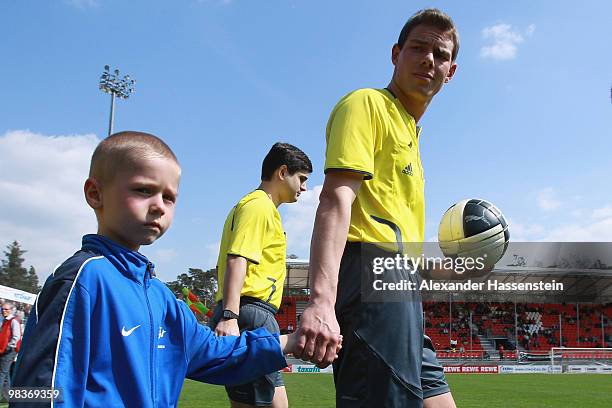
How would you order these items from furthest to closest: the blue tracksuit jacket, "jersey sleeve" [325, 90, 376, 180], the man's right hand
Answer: "jersey sleeve" [325, 90, 376, 180], the man's right hand, the blue tracksuit jacket

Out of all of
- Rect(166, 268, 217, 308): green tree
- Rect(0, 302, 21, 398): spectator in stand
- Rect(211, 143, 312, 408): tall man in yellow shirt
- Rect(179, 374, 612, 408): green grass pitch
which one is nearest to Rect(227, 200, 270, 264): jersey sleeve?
Rect(211, 143, 312, 408): tall man in yellow shirt

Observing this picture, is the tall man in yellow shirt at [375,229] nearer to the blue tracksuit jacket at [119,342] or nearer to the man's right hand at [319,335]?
the man's right hand at [319,335]

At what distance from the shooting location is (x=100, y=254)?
6.46 feet

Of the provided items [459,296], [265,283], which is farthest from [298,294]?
[265,283]

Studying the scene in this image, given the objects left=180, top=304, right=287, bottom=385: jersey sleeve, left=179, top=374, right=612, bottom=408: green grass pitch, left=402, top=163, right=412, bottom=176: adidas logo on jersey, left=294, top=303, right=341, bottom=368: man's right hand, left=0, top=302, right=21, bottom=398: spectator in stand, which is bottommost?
left=179, top=374, right=612, bottom=408: green grass pitch

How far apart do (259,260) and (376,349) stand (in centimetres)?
176

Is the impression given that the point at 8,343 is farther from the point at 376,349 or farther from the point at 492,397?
the point at 376,349

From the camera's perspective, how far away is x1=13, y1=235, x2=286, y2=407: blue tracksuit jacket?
1.71m

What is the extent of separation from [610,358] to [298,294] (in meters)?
23.4

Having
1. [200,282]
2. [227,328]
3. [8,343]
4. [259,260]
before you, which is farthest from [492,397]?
[200,282]

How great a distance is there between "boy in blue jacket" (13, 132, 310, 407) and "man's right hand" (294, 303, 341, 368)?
0.42ft

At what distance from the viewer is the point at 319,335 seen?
1917mm

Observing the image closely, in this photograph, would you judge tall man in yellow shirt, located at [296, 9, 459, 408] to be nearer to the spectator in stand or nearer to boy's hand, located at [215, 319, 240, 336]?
boy's hand, located at [215, 319, 240, 336]

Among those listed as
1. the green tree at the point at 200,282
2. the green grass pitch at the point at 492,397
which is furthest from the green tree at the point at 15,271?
the green grass pitch at the point at 492,397
